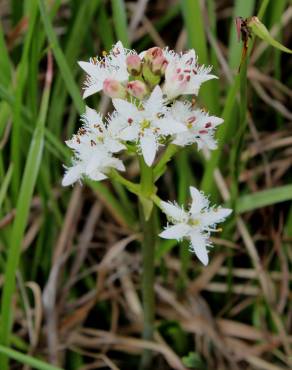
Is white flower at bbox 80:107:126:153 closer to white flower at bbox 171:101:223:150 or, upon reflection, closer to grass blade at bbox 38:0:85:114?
white flower at bbox 171:101:223:150

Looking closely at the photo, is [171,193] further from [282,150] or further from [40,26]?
[40,26]

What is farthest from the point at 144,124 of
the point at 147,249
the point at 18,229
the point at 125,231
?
the point at 125,231

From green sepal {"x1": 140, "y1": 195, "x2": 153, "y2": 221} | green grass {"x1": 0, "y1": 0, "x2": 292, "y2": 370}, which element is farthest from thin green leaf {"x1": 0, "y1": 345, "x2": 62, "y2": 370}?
green sepal {"x1": 140, "y1": 195, "x2": 153, "y2": 221}

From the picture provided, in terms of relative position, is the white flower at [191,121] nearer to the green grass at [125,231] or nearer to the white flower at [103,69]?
the white flower at [103,69]

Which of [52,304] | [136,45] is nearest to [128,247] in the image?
[52,304]

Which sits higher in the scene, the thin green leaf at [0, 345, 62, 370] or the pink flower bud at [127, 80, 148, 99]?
the pink flower bud at [127, 80, 148, 99]

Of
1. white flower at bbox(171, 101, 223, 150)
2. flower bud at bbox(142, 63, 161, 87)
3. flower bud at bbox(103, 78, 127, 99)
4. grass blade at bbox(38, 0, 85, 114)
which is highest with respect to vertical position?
grass blade at bbox(38, 0, 85, 114)
